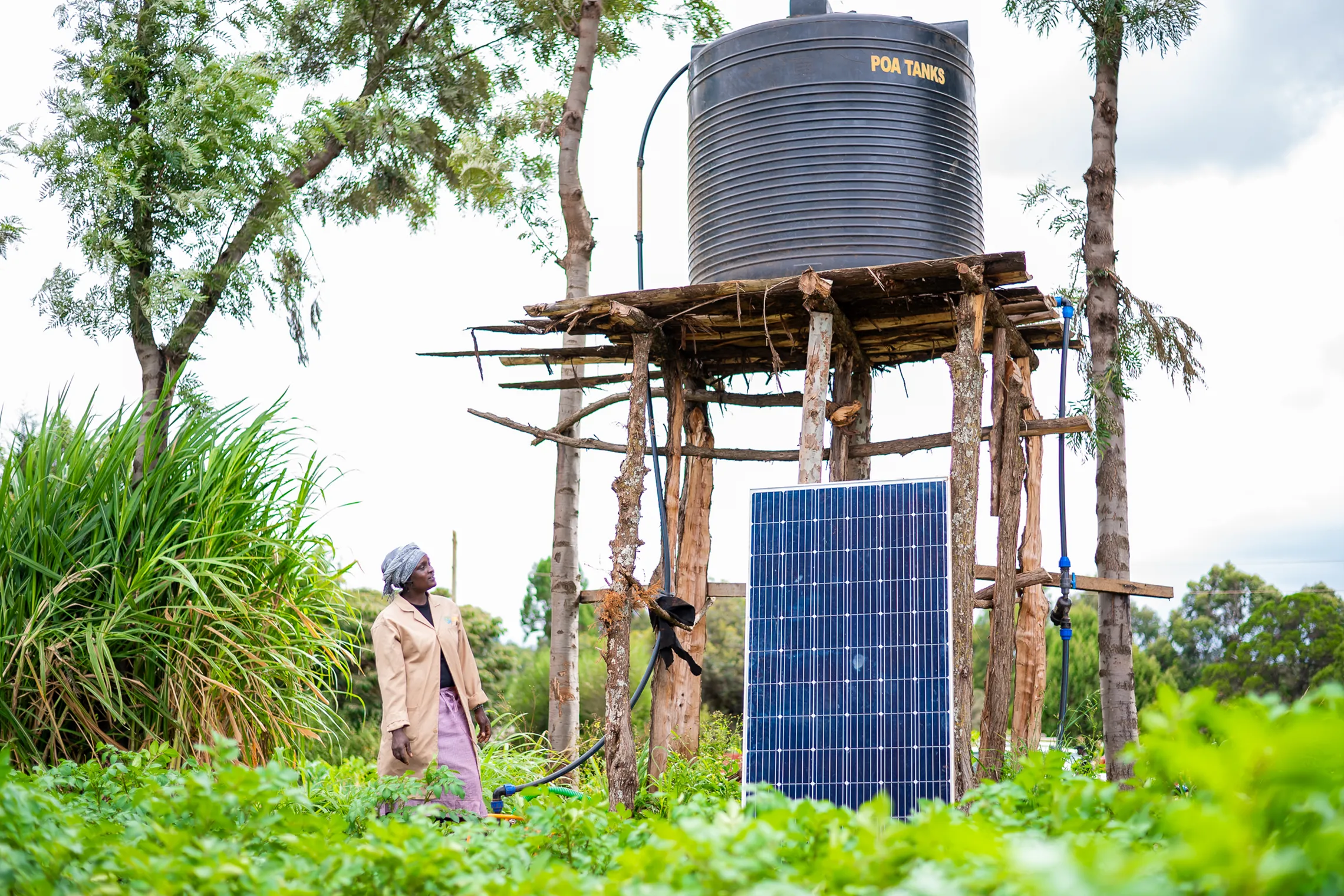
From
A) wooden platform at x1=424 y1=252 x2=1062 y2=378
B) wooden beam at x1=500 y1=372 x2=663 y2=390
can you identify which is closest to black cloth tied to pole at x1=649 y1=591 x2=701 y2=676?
wooden platform at x1=424 y1=252 x2=1062 y2=378

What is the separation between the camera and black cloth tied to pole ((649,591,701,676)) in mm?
7031

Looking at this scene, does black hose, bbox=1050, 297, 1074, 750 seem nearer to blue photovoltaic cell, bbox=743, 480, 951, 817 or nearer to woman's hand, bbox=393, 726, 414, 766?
blue photovoltaic cell, bbox=743, 480, 951, 817

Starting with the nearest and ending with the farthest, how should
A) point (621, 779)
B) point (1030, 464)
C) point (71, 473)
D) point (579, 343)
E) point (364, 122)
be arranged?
1. point (621, 779)
2. point (71, 473)
3. point (1030, 464)
4. point (579, 343)
5. point (364, 122)

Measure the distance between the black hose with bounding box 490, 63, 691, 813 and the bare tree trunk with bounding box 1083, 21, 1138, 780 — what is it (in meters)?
3.62

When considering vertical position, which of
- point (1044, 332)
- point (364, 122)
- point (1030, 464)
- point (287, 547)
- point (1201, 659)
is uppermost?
point (364, 122)

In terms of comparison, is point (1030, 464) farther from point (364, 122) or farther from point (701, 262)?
point (364, 122)

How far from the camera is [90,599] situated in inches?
266

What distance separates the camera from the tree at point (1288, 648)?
3666 centimetres

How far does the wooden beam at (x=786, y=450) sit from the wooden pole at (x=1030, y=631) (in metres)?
0.90

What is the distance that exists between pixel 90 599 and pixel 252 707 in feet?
3.64

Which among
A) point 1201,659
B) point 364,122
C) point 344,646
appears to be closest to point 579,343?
point 364,122

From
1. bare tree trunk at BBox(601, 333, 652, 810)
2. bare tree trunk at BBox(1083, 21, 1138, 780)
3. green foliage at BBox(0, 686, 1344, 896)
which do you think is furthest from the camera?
bare tree trunk at BBox(1083, 21, 1138, 780)

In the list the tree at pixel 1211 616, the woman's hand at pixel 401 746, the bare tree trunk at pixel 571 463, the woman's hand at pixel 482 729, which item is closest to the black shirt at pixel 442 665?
the woman's hand at pixel 482 729

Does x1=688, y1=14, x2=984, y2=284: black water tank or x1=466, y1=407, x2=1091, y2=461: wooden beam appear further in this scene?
x1=466, y1=407, x2=1091, y2=461: wooden beam
